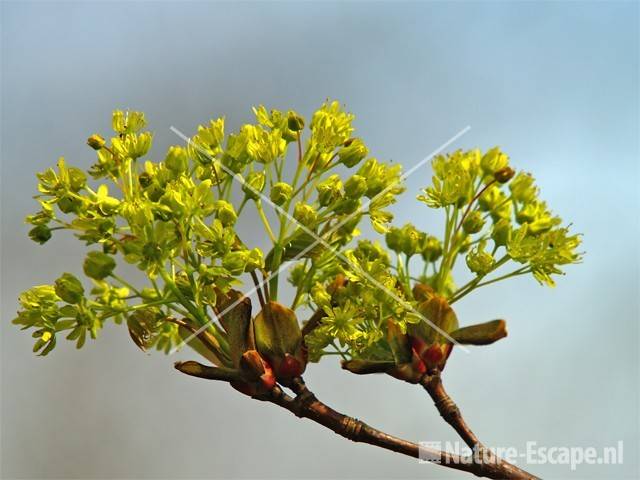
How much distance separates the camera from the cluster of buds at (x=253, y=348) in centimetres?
110

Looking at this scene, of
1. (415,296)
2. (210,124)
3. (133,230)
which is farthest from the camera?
(415,296)

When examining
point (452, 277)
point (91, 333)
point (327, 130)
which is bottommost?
point (91, 333)

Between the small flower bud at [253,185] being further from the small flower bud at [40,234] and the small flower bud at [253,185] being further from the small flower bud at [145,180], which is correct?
the small flower bud at [40,234]

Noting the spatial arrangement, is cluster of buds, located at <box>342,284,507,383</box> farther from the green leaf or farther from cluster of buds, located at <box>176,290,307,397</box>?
cluster of buds, located at <box>176,290,307,397</box>

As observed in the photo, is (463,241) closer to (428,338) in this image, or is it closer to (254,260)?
(428,338)

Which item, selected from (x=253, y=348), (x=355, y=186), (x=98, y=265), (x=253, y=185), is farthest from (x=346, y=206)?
(x=98, y=265)

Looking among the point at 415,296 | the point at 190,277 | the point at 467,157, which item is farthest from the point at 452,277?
the point at 190,277

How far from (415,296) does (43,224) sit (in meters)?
0.58

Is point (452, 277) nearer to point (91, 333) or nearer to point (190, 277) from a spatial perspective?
point (190, 277)

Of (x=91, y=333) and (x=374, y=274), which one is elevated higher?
(x=374, y=274)

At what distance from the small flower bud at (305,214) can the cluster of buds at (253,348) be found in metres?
0.12

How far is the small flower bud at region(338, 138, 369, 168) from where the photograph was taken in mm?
1159

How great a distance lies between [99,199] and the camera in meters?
1.08

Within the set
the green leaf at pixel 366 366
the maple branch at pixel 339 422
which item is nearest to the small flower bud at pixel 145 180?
the maple branch at pixel 339 422
